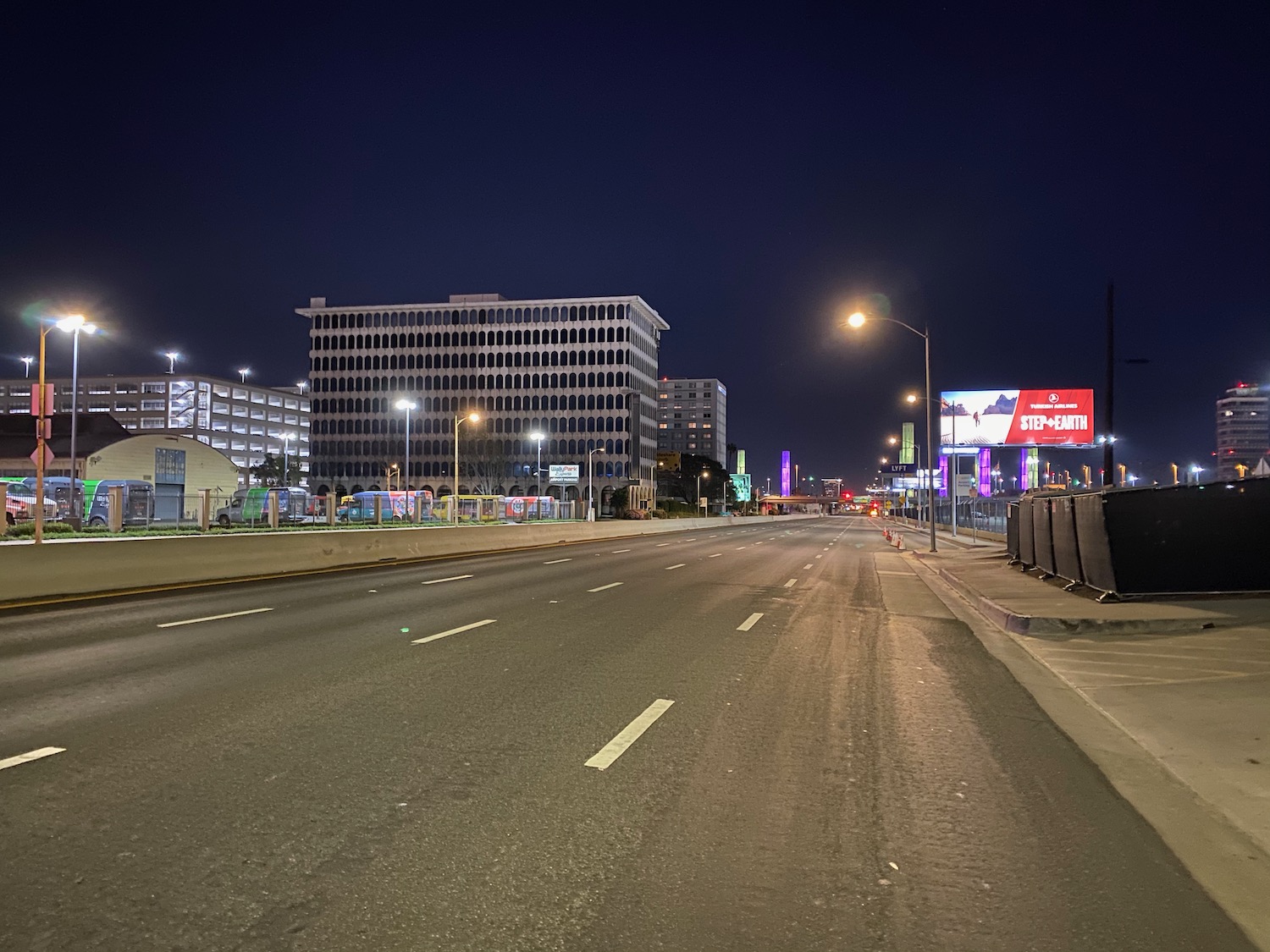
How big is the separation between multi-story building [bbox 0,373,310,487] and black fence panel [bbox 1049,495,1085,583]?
138165 millimetres

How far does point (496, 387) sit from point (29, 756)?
121 meters

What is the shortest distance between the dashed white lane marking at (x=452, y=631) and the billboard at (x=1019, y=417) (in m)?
39.4

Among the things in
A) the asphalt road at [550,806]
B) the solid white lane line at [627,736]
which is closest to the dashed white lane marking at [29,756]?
the asphalt road at [550,806]

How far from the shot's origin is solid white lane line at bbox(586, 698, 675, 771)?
5.91 meters

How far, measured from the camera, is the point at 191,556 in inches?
725

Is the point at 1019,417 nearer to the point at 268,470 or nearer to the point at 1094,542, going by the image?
the point at 1094,542

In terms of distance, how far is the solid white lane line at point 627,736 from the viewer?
591cm

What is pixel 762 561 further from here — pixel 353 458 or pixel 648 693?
pixel 353 458

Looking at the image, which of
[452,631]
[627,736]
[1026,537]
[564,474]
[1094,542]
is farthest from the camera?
[564,474]

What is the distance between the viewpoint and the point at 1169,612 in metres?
12.8

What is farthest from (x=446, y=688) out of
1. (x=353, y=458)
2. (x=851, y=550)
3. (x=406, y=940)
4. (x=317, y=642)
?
(x=353, y=458)

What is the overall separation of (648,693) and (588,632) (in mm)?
3718

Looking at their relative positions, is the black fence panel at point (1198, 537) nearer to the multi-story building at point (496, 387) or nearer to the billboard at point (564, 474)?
the billboard at point (564, 474)

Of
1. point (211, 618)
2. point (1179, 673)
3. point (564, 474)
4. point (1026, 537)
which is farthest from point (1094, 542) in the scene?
point (564, 474)
